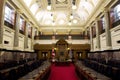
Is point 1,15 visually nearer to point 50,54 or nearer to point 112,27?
point 112,27

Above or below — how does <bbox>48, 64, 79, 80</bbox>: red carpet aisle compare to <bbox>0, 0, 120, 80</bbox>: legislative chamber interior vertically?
below

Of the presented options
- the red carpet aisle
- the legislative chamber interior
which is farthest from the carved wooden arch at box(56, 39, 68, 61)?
the red carpet aisle

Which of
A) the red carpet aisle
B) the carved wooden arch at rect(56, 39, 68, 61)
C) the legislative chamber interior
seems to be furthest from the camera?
the carved wooden arch at rect(56, 39, 68, 61)

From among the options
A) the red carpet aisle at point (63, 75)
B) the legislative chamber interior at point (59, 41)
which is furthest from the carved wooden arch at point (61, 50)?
the red carpet aisle at point (63, 75)

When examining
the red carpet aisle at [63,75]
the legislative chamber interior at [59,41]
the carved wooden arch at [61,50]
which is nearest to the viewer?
the legislative chamber interior at [59,41]

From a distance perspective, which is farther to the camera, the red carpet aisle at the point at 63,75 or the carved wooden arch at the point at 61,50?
the carved wooden arch at the point at 61,50

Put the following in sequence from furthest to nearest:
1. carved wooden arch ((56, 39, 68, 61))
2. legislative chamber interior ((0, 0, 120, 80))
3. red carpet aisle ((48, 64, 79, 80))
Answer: carved wooden arch ((56, 39, 68, 61)), red carpet aisle ((48, 64, 79, 80)), legislative chamber interior ((0, 0, 120, 80))

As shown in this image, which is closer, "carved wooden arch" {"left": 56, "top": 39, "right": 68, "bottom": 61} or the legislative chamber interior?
the legislative chamber interior

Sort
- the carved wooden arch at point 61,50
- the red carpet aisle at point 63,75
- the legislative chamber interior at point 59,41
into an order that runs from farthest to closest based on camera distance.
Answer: the carved wooden arch at point 61,50 < the red carpet aisle at point 63,75 < the legislative chamber interior at point 59,41

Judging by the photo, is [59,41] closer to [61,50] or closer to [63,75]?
[61,50]

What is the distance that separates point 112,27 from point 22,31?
9876 mm

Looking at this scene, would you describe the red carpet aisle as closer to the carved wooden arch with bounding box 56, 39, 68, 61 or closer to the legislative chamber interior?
the legislative chamber interior

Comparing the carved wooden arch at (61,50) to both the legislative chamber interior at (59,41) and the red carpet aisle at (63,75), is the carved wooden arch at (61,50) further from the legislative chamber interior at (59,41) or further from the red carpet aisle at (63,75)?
the red carpet aisle at (63,75)

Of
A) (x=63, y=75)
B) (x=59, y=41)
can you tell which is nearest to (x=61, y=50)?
(x=59, y=41)
